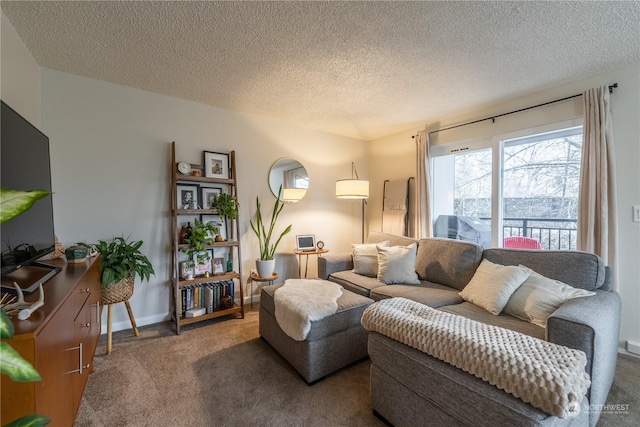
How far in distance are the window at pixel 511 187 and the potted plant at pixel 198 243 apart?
9.44 feet

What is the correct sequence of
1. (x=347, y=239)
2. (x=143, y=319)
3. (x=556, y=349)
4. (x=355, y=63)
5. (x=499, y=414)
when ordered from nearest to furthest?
(x=499, y=414) → (x=556, y=349) → (x=355, y=63) → (x=143, y=319) → (x=347, y=239)

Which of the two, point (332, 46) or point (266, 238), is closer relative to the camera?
point (332, 46)

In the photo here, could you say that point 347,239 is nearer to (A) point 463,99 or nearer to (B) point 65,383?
(A) point 463,99

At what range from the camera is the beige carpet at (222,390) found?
1.48 meters

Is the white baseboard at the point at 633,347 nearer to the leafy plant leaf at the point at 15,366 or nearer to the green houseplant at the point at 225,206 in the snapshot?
the leafy plant leaf at the point at 15,366

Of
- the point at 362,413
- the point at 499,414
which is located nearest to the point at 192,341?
the point at 362,413

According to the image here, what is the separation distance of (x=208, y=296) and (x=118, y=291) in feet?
2.54

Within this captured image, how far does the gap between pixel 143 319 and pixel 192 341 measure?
69cm

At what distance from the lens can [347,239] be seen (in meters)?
4.20

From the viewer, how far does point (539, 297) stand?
171cm

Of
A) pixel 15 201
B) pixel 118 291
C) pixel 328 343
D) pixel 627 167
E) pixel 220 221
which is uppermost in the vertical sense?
pixel 627 167

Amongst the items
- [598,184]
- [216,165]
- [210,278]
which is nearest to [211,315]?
[210,278]

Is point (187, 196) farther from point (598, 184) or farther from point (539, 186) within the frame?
point (598, 184)

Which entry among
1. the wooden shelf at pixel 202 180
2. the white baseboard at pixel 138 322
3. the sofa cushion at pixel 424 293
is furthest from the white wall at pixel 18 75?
the sofa cushion at pixel 424 293
